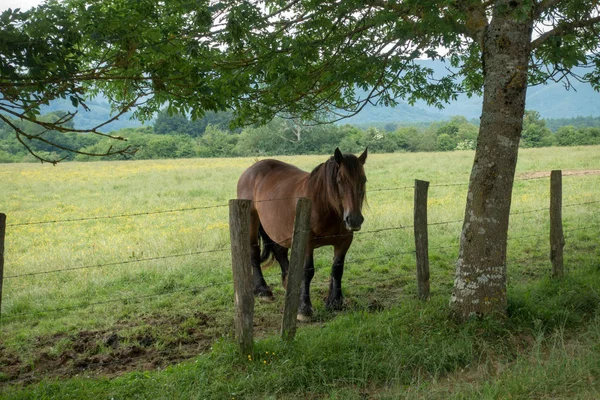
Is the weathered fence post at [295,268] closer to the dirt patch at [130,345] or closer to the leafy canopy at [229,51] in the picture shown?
the dirt patch at [130,345]

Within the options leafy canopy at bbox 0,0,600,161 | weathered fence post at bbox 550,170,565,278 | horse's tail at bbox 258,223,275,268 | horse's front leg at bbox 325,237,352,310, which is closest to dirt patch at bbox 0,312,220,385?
horse's front leg at bbox 325,237,352,310

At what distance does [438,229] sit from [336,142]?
48077mm

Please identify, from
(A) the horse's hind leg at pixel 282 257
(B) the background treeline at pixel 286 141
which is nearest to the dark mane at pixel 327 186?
(A) the horse's hind leg at pixel 282 257

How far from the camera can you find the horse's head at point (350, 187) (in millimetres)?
5898

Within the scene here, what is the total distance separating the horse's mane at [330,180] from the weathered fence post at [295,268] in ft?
3.92

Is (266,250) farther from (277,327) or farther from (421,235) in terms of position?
(421,235)

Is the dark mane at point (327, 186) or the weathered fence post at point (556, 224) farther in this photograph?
the weathered fence post at point (556, 224)

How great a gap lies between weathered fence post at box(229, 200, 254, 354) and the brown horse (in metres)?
1.62

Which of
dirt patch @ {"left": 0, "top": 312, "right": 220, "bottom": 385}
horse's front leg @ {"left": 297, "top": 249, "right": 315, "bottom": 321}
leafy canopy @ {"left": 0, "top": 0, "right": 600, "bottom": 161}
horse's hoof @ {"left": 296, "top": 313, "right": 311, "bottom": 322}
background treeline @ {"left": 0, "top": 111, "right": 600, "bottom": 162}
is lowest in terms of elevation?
dirt patch @ {"left": 0, "top": 312, "right": 220, "bottom": 385}

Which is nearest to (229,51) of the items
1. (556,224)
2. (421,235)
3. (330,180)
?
(330,180)

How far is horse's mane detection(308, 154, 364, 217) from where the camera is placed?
6.09m

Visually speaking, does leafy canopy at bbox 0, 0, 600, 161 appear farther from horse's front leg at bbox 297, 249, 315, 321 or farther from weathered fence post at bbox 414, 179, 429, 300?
horse's front leg at bbox 297, 249, 315, 321

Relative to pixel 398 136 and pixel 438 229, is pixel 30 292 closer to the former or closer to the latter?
pixel 438 229

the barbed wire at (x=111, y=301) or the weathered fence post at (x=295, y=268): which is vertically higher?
the weathered fence post at (x=295, y=268)
